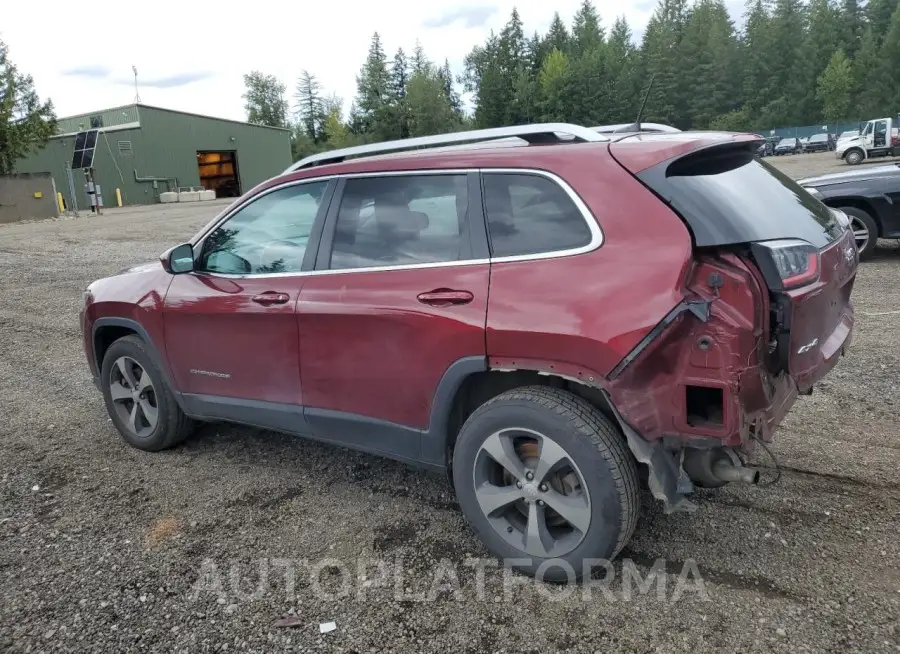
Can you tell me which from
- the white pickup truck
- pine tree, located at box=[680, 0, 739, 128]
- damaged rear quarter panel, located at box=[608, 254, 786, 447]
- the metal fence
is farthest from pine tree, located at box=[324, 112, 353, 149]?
damaged rear quarter panel, located at box=[608, 254, 786, 447]

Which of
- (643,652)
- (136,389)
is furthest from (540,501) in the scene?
(136,389)

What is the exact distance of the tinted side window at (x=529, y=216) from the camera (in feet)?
8.95

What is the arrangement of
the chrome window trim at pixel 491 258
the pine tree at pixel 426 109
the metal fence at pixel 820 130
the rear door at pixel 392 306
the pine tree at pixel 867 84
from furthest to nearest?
the pine tree at pixel 426 109 < the pine tree at pixel 867 84 < the metal fence at pixel 820 130 < the rear door at pixel 392 306 < the chrome window trim at pixel 491 258

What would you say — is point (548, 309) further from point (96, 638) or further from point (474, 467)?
point (96, 638)

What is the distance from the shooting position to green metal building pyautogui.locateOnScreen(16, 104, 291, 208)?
39.3m

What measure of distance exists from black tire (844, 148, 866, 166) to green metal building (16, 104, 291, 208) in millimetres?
37685

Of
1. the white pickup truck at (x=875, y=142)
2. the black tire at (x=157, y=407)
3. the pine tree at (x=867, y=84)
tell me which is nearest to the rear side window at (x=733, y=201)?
the black tire at (x=157, y=407)

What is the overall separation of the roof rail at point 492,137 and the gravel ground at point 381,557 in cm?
181

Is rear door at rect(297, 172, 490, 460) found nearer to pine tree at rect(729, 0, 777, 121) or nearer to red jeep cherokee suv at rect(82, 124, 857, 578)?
red jeep cherokee suv at rect(82, 124, 857, 578)

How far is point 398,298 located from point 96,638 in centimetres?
181

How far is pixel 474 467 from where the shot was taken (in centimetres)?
290

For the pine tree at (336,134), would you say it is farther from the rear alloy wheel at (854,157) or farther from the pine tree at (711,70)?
the rear alloy wheel at (854,157)

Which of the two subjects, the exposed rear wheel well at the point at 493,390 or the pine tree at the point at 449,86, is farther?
the pine tree at the point at 449,86

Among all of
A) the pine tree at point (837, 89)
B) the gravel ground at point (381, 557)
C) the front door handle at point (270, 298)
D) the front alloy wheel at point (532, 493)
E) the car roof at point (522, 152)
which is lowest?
the gravel ground at point (381, 557)
